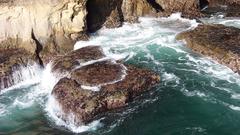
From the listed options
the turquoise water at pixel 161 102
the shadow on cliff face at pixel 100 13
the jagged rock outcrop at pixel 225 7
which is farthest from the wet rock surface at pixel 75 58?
the jagged rock outcrop at pixel 225 7

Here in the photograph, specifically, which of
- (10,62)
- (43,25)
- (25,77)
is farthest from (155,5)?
(10,62)

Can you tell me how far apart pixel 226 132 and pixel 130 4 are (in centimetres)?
1781

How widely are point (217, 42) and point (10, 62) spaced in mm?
14063

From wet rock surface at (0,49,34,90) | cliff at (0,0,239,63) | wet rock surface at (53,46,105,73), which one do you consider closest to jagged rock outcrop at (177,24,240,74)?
wet rock surface at (53,46,105,73)

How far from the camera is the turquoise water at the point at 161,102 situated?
917 inches

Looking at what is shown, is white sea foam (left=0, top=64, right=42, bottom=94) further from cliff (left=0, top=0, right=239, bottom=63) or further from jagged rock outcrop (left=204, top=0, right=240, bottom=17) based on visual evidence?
jagged rock outcrop (left=204, top=0, right=240, bottom=17)

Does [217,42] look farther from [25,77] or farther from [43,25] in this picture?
[25,77]

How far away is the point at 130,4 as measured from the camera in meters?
37.4

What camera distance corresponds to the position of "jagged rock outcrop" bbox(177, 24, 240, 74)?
94.2ft

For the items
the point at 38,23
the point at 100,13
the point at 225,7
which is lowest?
the point at 225,7

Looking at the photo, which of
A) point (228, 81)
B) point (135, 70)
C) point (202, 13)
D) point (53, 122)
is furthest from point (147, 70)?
point (202, 13)

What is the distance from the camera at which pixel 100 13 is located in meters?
36.4

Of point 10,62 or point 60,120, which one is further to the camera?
point 10,62

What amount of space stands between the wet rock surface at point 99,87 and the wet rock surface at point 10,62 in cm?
436
